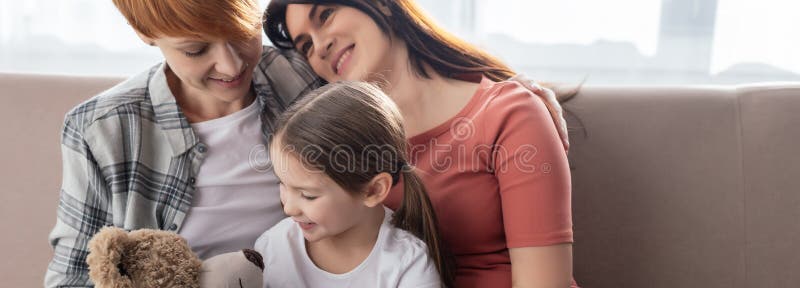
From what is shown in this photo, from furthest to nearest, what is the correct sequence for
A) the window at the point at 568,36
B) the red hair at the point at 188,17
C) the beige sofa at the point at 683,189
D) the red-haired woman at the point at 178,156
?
the window at the point at 568,36 → the beige sofa at the point at 683,189 → the red-haired woman at the point at 178,156 → the red hair at the point at 188,17

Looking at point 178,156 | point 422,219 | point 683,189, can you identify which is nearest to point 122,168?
point 178,156

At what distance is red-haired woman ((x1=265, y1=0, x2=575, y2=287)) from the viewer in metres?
1.12

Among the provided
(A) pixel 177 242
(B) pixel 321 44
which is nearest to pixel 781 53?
(B) pixel 321 44

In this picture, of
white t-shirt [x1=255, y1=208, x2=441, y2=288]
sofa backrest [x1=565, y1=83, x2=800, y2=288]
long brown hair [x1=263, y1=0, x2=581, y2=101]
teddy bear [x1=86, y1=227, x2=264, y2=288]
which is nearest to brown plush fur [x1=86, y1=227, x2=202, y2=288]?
teddy bear [x1=86, y1=227, x2=264, y2=288]

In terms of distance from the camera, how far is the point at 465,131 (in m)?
1.19

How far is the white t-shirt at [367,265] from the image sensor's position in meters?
1.14

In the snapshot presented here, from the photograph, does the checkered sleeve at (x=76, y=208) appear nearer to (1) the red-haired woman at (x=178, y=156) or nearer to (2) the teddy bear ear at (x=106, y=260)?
(1) the red-haired woman at (x=178, y=156)

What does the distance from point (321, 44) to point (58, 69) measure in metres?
1.25

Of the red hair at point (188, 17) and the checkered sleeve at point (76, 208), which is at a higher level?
the red hair at point (188, 17)

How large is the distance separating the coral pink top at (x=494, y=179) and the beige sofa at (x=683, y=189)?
38cm

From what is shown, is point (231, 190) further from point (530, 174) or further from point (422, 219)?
point (530, 174)

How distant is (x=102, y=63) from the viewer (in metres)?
2.12

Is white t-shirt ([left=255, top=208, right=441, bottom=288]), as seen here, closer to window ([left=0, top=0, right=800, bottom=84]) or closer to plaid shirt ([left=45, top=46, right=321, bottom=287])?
plaid shirt ([left=45, top=46, right=321, bottom=287])

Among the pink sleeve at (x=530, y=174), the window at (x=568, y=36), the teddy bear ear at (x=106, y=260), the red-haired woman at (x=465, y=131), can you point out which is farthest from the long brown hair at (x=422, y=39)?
the window at (x=568, y=36)
